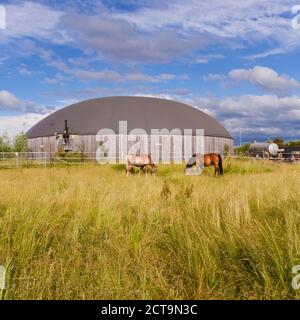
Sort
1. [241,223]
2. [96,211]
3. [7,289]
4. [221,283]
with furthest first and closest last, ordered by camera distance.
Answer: [96,211]
[241,223]
[221,283]
[7,289]

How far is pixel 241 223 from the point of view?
16.0 ft

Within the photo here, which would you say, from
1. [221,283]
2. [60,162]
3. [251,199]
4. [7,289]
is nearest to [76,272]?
[7,289]

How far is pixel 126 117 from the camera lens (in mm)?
56281

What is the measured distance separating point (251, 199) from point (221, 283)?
357cm

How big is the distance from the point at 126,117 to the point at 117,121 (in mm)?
2104

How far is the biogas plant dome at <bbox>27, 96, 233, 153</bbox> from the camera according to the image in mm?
53062

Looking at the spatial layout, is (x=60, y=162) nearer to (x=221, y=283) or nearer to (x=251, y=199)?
(x=251, y=199)

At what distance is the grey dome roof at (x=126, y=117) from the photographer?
54562 mm
